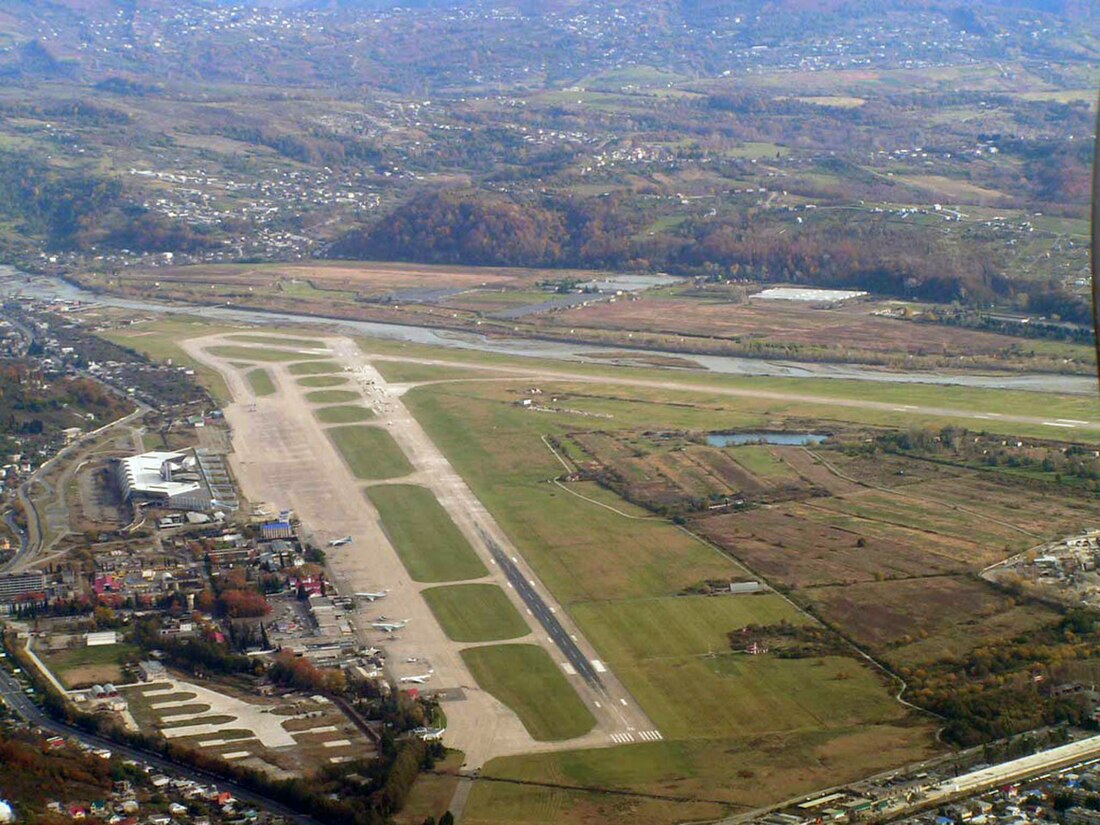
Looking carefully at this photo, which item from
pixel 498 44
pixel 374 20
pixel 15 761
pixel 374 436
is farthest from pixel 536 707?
pixel 374 20

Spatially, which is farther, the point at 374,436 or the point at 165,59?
the point at 165,59

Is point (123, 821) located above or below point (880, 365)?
above

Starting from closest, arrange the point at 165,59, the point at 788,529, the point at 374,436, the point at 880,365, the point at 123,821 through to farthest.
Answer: the point at 123,821 → the point at 788,529 → the point at 374,436 → the point at 880,365 → the point at 165,59

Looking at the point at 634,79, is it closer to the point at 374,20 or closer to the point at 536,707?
the point at 374,20

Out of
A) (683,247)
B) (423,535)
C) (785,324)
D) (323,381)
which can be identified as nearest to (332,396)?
(323,381)

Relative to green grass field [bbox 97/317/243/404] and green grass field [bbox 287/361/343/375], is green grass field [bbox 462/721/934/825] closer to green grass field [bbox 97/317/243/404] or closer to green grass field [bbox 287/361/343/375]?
green grass field [bbox 97/317/243/404]

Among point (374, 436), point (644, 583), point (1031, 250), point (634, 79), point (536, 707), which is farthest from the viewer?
point (634, 79)
